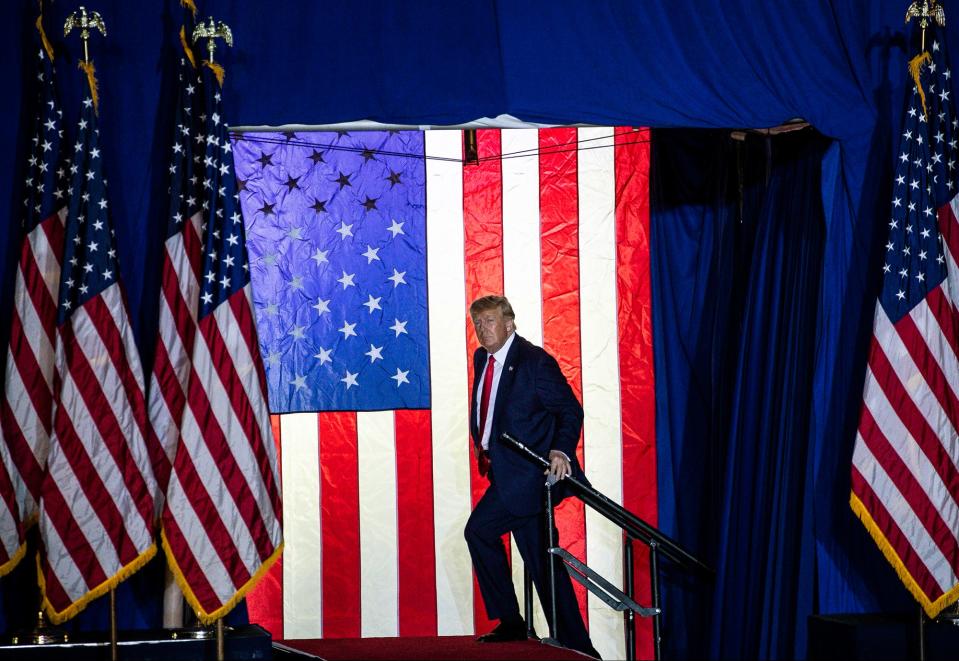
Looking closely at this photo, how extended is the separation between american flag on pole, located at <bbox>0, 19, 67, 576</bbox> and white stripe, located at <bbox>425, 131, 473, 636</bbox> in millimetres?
2285

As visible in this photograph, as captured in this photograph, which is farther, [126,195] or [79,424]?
[126,195]

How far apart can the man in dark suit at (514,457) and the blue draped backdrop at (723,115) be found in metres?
0.91

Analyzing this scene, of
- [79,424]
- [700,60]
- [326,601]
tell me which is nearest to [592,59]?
[700,60]

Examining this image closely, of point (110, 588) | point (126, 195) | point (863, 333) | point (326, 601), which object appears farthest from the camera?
point (326, 601)

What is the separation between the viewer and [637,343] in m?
6.75

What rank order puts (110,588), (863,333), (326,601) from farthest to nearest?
(326,601) < (863,333) < (110,588)

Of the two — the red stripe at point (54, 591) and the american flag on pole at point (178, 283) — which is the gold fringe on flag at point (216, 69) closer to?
the american flag on pole at point (178, 283)

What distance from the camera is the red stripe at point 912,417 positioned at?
196 inches

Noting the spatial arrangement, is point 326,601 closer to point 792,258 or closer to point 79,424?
point 79,424

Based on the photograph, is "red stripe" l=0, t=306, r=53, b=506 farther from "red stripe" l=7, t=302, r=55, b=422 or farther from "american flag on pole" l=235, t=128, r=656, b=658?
"american flag on pole" l=235, t=128, r=656, b=658

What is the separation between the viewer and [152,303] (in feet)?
16.6

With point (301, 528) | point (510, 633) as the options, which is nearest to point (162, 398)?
point (510, 633)

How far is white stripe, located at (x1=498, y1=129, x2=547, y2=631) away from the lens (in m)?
6.74

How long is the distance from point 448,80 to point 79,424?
1.93 metres
